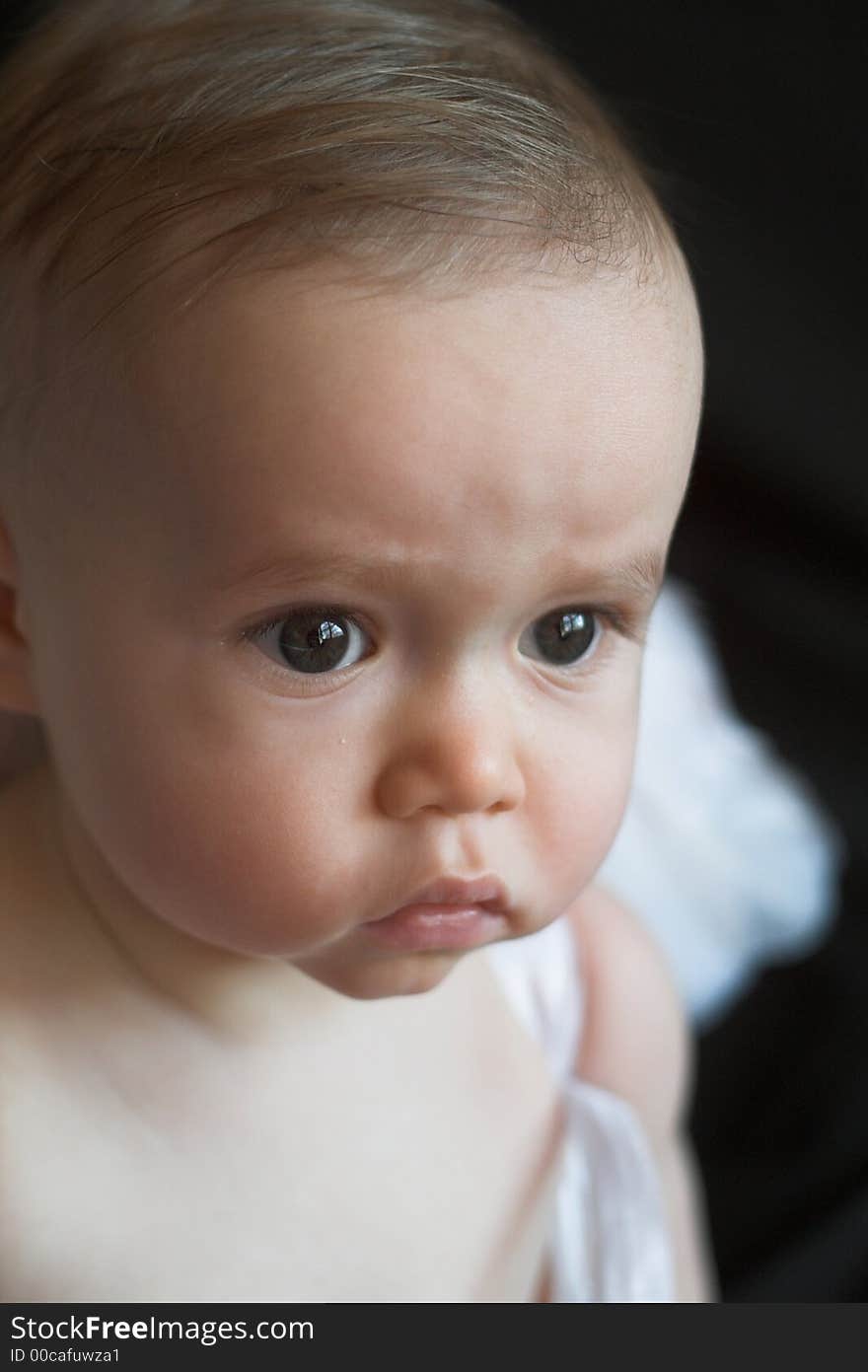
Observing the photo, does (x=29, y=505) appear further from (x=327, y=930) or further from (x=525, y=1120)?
(x=525, y=1120)

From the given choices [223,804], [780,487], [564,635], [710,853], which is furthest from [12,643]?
[780,487]

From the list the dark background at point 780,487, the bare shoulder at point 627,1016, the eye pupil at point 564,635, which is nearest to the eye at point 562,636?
the eye pupil at point 564,635

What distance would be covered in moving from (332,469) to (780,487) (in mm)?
1041

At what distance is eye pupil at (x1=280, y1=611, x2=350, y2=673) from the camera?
0.61m

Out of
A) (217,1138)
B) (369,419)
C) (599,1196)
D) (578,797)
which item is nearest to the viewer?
(369,419)

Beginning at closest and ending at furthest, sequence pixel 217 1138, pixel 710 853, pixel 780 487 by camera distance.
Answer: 1. pixel 217 1138
2. pixel 710 853
3. pixel 780 487

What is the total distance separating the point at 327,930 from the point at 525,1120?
343 mm

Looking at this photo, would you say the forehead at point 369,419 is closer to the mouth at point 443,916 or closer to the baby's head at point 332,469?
the baby's head at point 332,469

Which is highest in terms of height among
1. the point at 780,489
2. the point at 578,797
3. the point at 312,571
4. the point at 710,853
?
the point at 312,571

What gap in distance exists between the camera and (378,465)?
568 mm

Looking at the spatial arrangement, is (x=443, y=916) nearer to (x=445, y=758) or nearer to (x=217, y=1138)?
(x=445, y=758)

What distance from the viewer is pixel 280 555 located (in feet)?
1.92

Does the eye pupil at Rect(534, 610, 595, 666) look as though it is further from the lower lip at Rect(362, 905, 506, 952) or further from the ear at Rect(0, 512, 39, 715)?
the ear at Rect(0, 512, 39, 715)

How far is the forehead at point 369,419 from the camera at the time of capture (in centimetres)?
57
